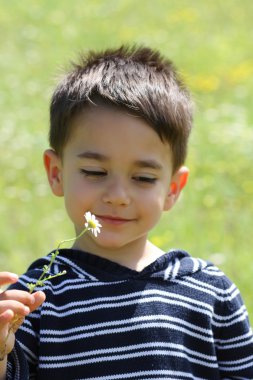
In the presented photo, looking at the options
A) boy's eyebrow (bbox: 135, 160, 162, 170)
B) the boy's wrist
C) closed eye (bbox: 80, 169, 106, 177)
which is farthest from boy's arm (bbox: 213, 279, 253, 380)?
the boy's wrist

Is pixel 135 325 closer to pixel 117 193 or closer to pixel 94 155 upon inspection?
pixel 117 193

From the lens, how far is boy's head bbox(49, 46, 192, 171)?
3180mm

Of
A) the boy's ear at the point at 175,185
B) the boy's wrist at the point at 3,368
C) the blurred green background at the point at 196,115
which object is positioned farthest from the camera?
the blurred green background at the point at 196,115

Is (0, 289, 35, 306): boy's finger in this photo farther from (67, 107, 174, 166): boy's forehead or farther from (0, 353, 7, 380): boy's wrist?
(67, 107, 174, 166): boy's forehead

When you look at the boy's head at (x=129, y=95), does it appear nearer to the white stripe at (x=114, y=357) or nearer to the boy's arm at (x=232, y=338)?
the boy's arm at (x=232, y=338)

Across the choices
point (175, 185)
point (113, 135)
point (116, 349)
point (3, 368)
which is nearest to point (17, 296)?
point (3, 368)

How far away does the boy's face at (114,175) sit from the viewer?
3059 mm

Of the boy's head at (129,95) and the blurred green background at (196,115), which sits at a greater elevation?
the blurred green background at (196,115)

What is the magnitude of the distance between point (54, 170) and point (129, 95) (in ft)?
1.22

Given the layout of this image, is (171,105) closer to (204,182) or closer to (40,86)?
(204,182)

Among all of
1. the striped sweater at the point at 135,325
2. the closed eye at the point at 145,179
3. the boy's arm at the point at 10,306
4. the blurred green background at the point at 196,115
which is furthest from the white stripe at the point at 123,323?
the blurred green background at the point at 196,115

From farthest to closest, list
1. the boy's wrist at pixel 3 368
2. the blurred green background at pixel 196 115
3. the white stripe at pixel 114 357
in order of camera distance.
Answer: the blurred green background at pixel 196 115 < the white stripe at pixel 114 357 < the boy's wrist at pixel 3 368

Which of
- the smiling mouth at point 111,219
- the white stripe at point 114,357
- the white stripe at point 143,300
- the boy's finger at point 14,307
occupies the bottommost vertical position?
the white stripe at point 114,357

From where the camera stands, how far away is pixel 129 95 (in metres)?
3.18
